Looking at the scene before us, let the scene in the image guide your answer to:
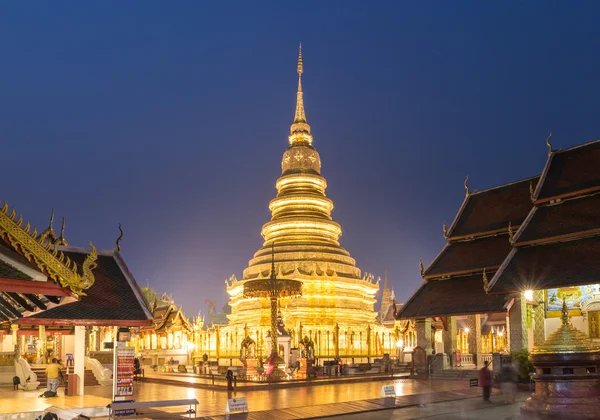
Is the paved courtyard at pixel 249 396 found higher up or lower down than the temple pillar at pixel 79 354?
lower down

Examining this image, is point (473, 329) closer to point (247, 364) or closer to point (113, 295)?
point (247, 364)

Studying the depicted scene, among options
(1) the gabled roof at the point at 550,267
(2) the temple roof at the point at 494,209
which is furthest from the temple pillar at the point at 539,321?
A: (2) the temple roof at the point at 494,209

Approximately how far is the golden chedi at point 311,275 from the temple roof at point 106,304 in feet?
73.4

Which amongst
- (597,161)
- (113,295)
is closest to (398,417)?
(113,295)

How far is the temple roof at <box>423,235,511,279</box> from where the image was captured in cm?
2797

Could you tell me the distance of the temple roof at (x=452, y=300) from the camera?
1015 inches

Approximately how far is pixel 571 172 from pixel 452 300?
273 inches

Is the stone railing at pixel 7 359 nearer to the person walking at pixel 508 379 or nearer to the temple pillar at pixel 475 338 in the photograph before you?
the person walking at pixel 508 379

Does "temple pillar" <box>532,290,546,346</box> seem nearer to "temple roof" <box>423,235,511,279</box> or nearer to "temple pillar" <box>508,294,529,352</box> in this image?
"temple pillar" <box>508,294,529,352</box>

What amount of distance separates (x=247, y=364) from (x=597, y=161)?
17.4 meters

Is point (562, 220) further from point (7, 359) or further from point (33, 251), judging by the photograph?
point (7, 359)

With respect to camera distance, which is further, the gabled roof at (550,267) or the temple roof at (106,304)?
the gabled roof at (550,267)

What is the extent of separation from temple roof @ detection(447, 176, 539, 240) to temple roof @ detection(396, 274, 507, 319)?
107 inches

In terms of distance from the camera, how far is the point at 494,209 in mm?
30750
